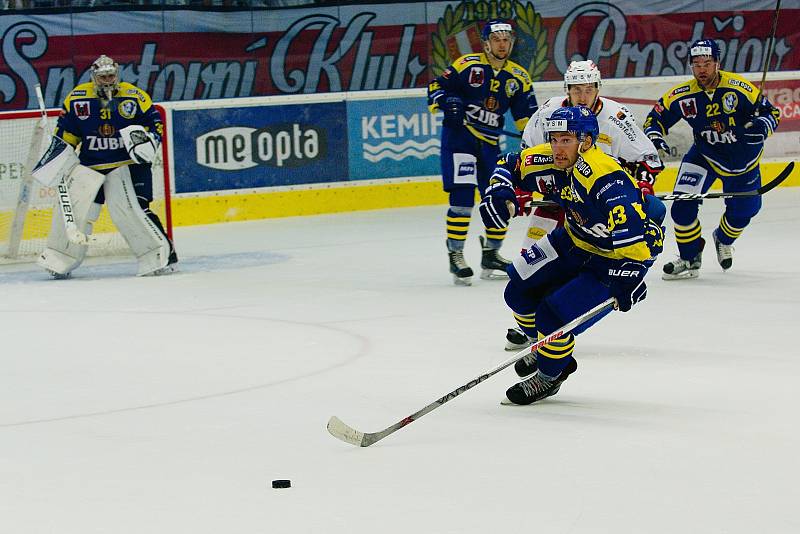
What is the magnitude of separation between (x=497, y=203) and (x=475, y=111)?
2398 millimetres

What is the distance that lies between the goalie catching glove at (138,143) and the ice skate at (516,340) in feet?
9.76

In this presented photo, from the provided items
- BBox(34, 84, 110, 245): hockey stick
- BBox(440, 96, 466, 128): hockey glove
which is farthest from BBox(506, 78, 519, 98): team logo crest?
Result: BBox(34, 84, 110, 245): hockey stick

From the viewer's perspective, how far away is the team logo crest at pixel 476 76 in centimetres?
720

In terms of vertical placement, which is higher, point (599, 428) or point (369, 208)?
point (599, 428)

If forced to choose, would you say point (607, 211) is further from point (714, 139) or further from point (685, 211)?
point (714, 139)

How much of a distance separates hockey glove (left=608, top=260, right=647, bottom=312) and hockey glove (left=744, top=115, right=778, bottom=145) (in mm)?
3084

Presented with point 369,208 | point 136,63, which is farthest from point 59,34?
point 369,208

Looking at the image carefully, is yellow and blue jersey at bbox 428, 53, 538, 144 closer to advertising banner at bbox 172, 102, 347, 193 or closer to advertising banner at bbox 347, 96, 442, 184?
advertising banner at bbox 172, 102, 347, 193

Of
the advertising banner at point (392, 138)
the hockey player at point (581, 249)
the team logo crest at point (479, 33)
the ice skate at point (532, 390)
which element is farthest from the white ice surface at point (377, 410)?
the team logo crest at point (479, 33)

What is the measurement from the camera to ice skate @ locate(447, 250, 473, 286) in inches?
273

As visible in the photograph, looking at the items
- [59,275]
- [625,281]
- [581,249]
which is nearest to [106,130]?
[59,275]

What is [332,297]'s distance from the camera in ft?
21.8

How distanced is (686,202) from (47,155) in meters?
3.35

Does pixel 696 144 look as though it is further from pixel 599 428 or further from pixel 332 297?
pixel 599 428
